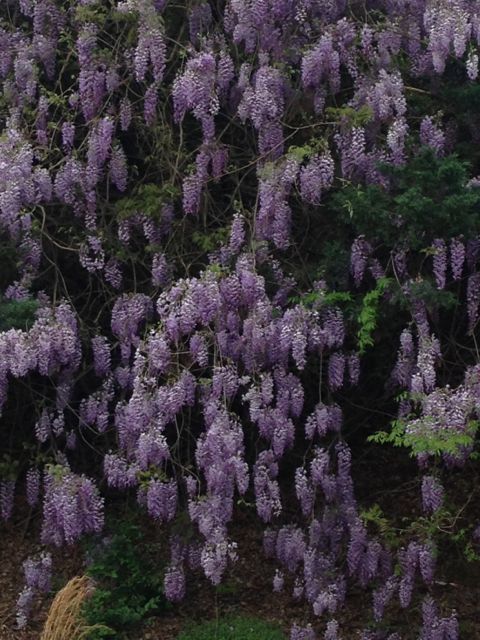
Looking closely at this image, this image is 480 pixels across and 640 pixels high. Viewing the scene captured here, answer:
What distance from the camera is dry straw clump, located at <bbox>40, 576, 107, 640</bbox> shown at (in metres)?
6.14

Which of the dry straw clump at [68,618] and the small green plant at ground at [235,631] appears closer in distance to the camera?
the dry straw clump at [68,618]

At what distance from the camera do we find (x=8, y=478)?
25.1 ft

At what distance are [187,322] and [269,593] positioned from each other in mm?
1731

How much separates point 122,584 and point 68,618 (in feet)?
2.75

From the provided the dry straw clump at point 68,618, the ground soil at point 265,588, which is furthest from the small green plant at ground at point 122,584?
the dry straw clump at point 68,618

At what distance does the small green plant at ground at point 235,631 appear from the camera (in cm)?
671

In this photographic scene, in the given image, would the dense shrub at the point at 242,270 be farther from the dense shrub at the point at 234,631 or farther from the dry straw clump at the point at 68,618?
the dry straw clump at the point at 68,618

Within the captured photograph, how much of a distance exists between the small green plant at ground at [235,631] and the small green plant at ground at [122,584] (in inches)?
12.4

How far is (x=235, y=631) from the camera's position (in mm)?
6766

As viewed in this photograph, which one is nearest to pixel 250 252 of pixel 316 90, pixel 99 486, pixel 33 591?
pixel 316 90

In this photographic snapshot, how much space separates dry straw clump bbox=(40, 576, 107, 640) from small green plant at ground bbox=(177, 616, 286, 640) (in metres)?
0.62

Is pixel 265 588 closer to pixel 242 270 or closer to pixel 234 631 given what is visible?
pixel 234 631

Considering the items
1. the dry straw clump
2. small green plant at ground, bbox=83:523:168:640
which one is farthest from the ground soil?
the dry straw clump

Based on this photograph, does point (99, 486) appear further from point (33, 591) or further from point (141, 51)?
point (141, 51)
